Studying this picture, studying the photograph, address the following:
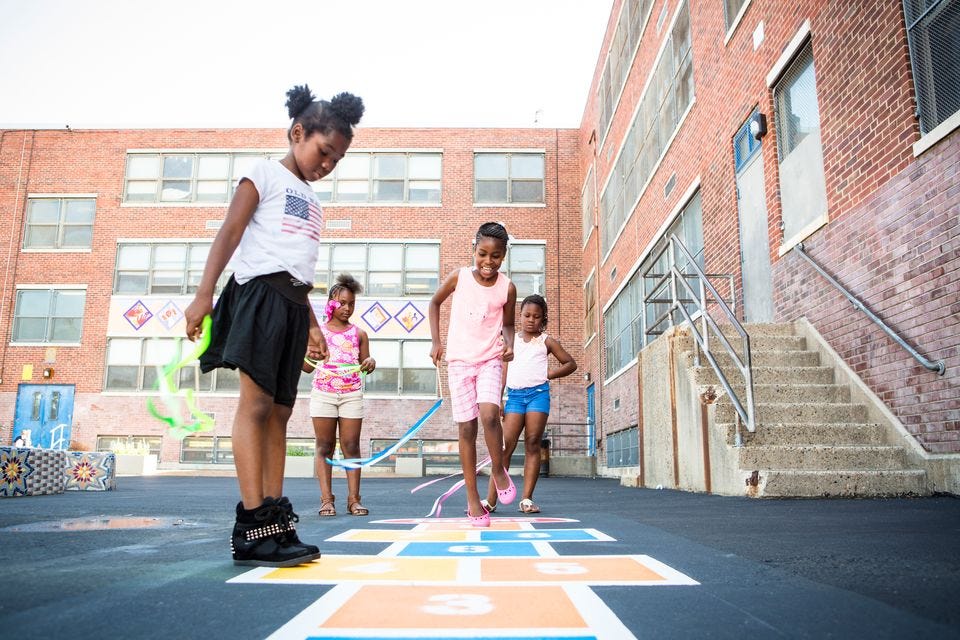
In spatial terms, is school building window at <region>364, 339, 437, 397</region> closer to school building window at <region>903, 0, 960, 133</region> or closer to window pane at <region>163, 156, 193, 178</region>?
window pane at <region>163, 156, 193, 178</region>

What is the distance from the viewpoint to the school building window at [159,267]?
23375mm

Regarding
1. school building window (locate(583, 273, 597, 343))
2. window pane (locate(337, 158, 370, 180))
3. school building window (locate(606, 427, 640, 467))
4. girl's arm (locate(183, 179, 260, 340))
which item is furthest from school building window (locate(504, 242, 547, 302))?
girl's arm (locate(183, 179, 260, 340))

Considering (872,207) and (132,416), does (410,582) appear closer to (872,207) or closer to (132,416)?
(872,207)

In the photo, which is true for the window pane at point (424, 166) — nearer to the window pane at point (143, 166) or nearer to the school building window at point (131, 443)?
the window pane at point (143, 166)

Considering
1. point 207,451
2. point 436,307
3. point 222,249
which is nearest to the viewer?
point 222,249

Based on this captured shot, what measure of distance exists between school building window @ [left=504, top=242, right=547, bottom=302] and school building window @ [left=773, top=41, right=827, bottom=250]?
14630 mm

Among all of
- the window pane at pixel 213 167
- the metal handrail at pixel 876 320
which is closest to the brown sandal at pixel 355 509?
the metal handrail at pixel 876 320

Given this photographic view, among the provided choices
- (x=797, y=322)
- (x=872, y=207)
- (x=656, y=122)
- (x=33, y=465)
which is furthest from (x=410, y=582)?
(x=656, y=122)

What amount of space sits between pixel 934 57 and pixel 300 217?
5.35m

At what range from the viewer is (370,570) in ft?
7.86

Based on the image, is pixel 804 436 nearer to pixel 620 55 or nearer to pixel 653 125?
pixel 653 125

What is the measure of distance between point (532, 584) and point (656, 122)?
13.4m

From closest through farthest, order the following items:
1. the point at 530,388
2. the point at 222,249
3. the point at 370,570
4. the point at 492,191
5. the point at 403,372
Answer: the point at 370,570
the point at 222,249
the point at 530,388
the point at 403,372
the point at 492,191

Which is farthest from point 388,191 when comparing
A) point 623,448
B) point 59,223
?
Answer: point 623,448
